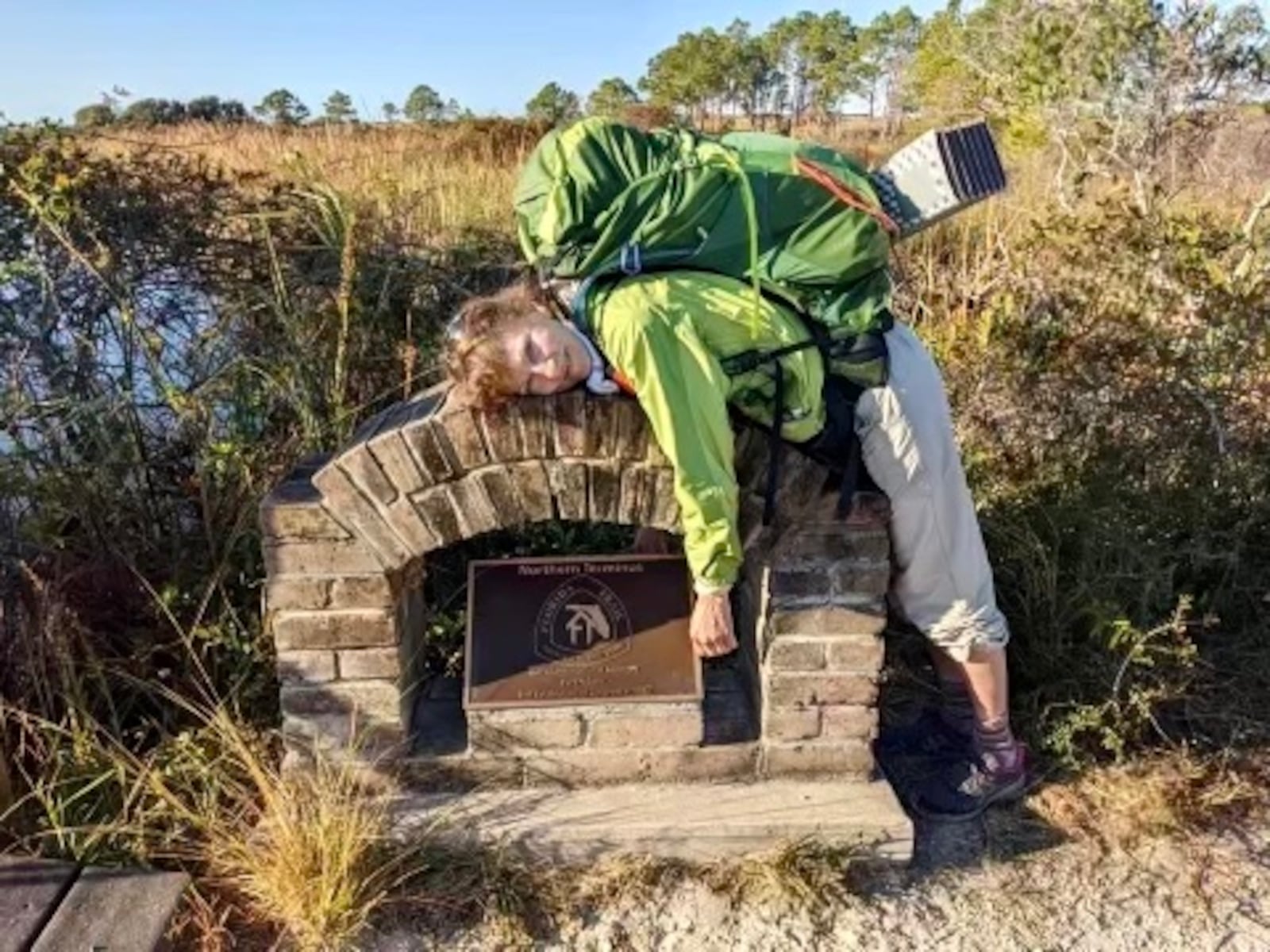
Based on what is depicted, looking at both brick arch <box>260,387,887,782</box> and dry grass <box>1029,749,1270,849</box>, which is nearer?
brick arch <box>260,387,887,782</box>

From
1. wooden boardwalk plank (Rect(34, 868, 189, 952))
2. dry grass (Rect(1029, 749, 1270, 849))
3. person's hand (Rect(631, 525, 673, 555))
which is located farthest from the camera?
person's hand (Rect(631, 525, 673, 555))

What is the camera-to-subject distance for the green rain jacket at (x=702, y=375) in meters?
2.39

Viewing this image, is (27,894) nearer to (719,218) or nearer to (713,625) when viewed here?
(713,625)

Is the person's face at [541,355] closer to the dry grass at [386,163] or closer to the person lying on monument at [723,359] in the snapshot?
the person lying on monument at [723,359]

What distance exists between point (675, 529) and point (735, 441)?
27cm

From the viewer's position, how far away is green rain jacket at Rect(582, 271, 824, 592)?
239cm

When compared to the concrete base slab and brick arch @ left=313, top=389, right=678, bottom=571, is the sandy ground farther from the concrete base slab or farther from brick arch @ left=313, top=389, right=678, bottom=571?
brick arch @ left=313, top=389, right=678, bottom=571

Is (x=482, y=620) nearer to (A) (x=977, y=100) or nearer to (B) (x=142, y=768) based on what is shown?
(B) (x=142, y=768)

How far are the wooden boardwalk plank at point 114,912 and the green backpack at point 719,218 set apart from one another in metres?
1.65

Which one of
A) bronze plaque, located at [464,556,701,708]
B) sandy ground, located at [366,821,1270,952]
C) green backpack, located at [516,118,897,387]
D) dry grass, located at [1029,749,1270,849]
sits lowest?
sandy ground, located at [366,821,1270,952]

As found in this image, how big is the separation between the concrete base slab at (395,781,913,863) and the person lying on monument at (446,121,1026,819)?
0.48 metres

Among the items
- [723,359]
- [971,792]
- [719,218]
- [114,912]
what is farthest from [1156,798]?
[114,912]

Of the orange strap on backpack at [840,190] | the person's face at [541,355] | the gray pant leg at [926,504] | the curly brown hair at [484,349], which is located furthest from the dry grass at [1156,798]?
the curly brown hair at [484,349]

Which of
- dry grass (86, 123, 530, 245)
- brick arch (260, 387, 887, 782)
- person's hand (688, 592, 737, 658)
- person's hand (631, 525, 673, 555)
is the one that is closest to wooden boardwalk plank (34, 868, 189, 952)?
brick arch (260, 387, 887, 782)
